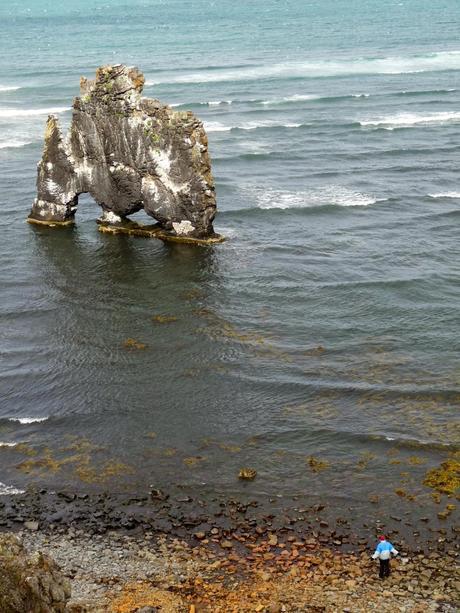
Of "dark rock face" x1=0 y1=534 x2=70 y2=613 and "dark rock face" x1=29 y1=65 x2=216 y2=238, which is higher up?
"dark rock face" x1=29 y1=65 x2=216 y2=238

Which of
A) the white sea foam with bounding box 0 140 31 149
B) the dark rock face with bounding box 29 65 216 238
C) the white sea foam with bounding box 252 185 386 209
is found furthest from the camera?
the white sea foam with bounding box 0 140 31 149

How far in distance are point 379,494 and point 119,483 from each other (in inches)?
505

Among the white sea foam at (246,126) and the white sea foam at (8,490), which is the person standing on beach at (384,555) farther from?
the white sea foam at (246,126)

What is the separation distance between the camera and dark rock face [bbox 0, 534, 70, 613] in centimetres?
2683

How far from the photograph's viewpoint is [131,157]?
234ft

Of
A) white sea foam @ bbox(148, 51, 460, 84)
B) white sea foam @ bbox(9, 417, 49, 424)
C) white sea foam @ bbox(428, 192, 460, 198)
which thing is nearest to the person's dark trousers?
white sea foam @ bbox(9, 417, 49, 424)

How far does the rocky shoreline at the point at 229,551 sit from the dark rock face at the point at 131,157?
111ft

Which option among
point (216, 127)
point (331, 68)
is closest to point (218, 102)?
point (216, 127)

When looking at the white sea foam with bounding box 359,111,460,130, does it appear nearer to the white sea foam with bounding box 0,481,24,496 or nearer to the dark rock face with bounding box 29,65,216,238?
the dark rock face with bounding box 29,65,216,238

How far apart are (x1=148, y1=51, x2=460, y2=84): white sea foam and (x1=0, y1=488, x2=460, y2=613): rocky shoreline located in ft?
390

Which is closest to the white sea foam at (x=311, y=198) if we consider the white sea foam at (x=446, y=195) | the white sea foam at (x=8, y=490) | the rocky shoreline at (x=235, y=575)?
the white sea foam at (x=446, y=195)

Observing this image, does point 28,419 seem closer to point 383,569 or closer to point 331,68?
point 383,569

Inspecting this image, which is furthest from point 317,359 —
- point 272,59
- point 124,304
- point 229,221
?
point 272,59

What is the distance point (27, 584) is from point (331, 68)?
146m
